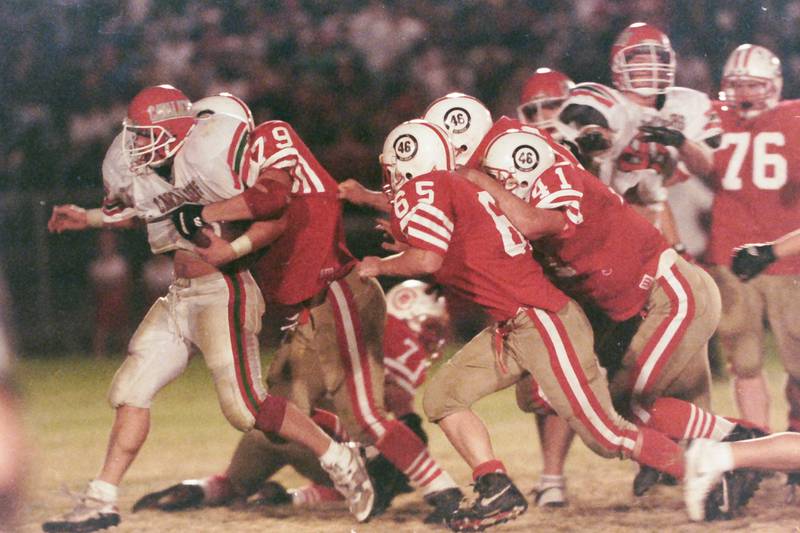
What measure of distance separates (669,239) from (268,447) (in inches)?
78.2

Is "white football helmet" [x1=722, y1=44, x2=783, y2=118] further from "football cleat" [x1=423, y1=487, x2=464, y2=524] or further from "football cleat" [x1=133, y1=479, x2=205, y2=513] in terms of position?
"football cleat" [x1=133, y1=479, x2=205, y2=513]

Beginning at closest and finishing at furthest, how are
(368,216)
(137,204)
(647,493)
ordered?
1. (137,204)
2. (647,493)
3. (368,216)

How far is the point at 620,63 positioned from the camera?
5402 mm

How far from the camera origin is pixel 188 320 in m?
4.81

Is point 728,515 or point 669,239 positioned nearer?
point 728,515

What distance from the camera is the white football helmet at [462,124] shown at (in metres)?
4.90

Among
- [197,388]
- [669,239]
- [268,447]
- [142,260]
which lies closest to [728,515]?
[669,239]

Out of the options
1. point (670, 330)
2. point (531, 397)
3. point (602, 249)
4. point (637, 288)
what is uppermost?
point (602, 249)

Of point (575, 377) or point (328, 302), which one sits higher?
point (328, 302)

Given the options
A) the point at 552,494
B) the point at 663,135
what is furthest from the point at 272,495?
the point at 663,135

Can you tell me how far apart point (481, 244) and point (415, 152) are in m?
0.42

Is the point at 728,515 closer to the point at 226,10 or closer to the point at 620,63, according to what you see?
the point at 620,63

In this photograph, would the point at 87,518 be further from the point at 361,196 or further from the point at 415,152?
the point at 415,152

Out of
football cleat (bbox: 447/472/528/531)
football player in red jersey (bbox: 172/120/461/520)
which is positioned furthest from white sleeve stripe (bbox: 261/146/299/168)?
football cleat (bbox: 447/472/528/531)
